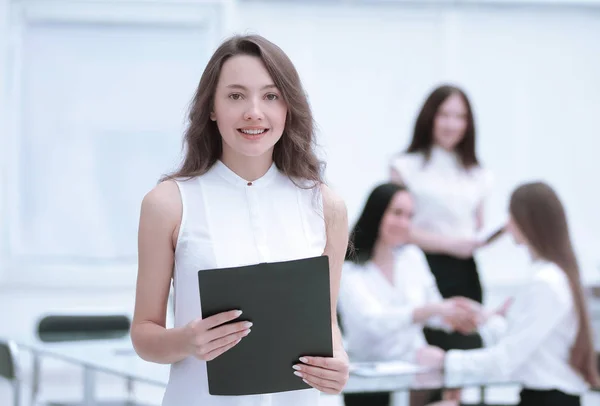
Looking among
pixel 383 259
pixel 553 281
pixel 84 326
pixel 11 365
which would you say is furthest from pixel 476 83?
pixel 11 365

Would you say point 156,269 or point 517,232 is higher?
point 517,232

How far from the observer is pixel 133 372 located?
3.00 metres

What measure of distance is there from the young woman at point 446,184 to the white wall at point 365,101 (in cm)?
187

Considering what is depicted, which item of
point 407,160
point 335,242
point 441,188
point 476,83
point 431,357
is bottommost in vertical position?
point 431,357

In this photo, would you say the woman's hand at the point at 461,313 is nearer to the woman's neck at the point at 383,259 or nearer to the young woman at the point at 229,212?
the woman's neck at the point at 383,259

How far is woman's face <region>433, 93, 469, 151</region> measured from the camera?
4.42 metres

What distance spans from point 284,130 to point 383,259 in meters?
1.92

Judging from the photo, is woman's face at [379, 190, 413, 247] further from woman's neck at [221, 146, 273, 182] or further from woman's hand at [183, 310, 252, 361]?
woman's hand at [183, 310, 252, 361]

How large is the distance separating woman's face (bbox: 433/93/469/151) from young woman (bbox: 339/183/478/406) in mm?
732

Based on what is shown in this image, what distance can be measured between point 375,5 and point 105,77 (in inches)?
74.5

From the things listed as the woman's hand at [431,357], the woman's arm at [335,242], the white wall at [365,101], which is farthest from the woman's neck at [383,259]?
the white wall at [365,101]

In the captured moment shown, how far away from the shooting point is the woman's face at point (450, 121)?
4.42m

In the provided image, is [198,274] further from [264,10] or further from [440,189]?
[264,10]

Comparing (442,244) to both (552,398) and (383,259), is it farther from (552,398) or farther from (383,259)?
(552,398)
